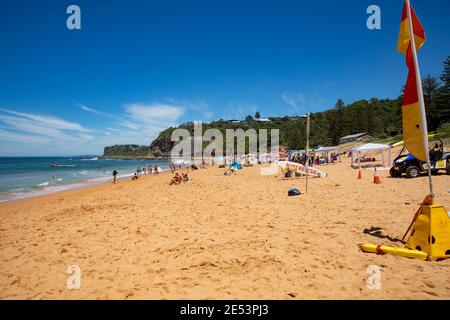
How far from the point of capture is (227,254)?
15.0 feet

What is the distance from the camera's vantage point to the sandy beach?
133 inches

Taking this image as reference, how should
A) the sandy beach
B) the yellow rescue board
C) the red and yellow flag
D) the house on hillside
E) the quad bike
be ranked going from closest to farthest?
the sandy beach → the yellow rescue board → the red and yellow flag → the quad bike → the house on hillside

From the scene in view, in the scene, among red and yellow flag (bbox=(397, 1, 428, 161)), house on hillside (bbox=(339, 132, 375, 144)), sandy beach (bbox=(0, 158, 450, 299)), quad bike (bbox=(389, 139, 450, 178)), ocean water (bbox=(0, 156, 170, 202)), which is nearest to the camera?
sandy beach (bbox=(0, 158, 450, 299))

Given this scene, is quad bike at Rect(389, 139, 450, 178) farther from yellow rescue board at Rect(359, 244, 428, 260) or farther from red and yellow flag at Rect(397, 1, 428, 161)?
yellow rescue board at Rect(359, 244, 428, 260)

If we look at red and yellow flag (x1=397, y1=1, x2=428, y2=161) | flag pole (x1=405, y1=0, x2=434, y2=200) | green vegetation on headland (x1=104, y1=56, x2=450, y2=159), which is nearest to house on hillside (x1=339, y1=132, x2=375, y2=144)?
green vegetation on headland (x1=104, y1=56, x2=450, y2=159)

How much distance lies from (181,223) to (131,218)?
225 cm

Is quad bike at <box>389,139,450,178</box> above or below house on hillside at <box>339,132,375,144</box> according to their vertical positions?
below

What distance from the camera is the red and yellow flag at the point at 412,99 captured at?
13.4ft

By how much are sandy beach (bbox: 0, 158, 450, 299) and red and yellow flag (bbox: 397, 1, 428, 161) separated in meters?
1.98

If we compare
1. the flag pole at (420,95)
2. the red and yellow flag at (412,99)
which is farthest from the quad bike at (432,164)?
the flag pole at (420,95)

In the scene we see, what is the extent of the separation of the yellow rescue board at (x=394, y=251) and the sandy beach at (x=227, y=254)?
13 centimetres

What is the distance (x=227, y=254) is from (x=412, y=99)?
446 centimetres

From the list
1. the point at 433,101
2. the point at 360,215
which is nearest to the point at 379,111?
the point at 433,101

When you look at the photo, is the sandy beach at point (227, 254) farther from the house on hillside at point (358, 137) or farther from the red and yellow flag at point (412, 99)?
the house on hillside at point (358, 137)
